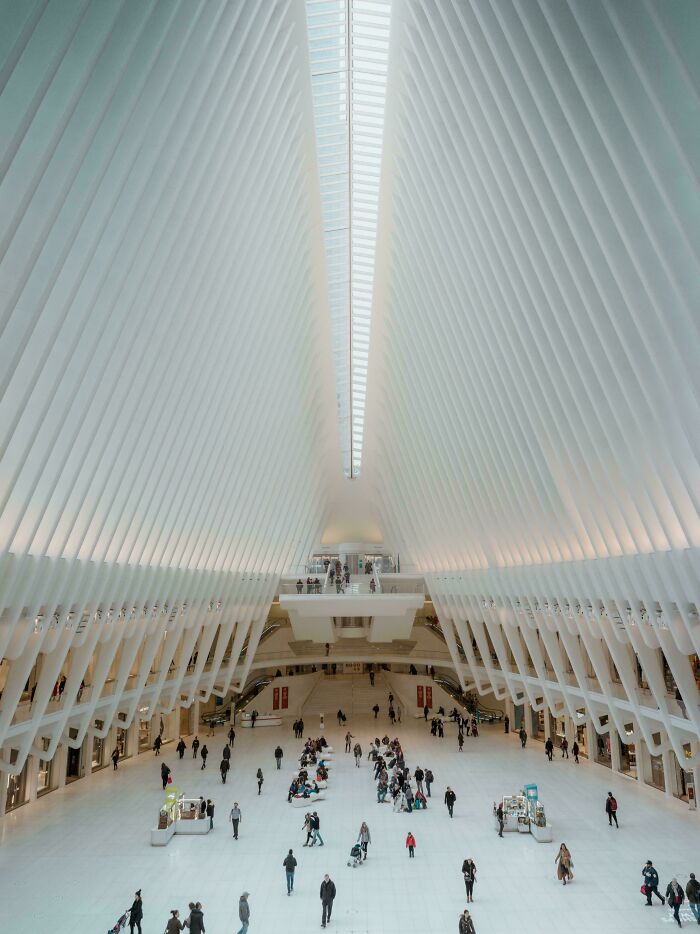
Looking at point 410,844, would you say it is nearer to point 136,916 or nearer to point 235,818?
point 235,818

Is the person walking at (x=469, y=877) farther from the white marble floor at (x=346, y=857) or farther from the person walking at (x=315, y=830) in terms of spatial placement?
the person walking at (x=315, y=830)

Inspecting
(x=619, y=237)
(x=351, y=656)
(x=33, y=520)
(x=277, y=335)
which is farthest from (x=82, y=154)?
(x=351, y=656)

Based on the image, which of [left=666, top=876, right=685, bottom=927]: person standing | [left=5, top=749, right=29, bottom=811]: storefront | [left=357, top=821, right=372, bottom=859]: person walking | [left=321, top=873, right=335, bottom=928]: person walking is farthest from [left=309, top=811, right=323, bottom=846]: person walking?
[left=5, top=749, right=29, bottom=811]: storefront

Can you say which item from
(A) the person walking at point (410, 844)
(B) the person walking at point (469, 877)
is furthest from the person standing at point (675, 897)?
(A) the person walking at point (410, 844)

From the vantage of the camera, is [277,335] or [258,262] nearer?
[258,262]

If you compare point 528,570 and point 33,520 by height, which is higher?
point 528,570

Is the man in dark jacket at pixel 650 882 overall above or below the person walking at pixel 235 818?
above

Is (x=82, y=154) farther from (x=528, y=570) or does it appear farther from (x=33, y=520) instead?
(x=528, y=570)
